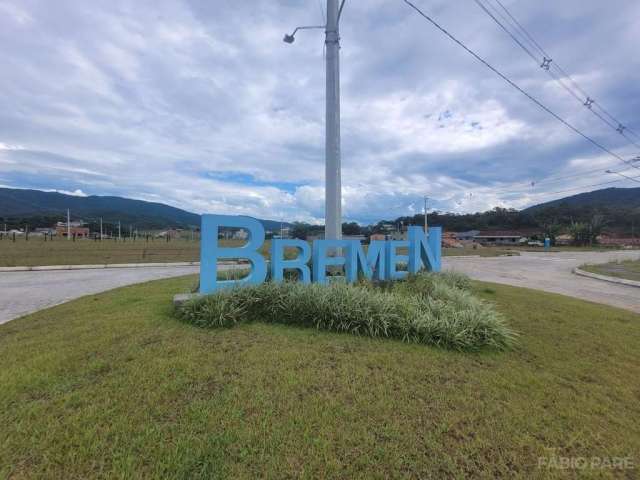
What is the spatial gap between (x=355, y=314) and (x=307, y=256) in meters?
2.18

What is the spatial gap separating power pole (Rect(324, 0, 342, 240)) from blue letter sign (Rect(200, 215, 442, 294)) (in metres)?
0.82

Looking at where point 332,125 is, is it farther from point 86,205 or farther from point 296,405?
point 86,205

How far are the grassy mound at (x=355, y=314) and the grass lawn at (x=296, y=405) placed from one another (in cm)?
32

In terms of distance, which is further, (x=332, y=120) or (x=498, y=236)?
(x=498, y=236)

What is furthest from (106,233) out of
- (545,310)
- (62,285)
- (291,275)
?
(545,310)

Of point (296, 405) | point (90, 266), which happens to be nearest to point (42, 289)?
point (90, 266)

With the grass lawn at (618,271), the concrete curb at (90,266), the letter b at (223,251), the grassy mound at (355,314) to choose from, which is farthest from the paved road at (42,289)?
the grass lawn at (618,271)

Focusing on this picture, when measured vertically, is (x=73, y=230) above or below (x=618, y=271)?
above

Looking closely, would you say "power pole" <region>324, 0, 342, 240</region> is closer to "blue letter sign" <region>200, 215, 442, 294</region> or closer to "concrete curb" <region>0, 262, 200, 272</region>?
"blue letter sign" <region>200, 215, 442, 294</region>

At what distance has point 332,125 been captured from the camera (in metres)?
7.53

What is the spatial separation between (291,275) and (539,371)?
490cm

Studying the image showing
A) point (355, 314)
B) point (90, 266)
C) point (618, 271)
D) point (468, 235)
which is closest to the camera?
point (355, 314)

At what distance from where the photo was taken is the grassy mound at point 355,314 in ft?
14.6

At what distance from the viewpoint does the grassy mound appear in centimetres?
444
